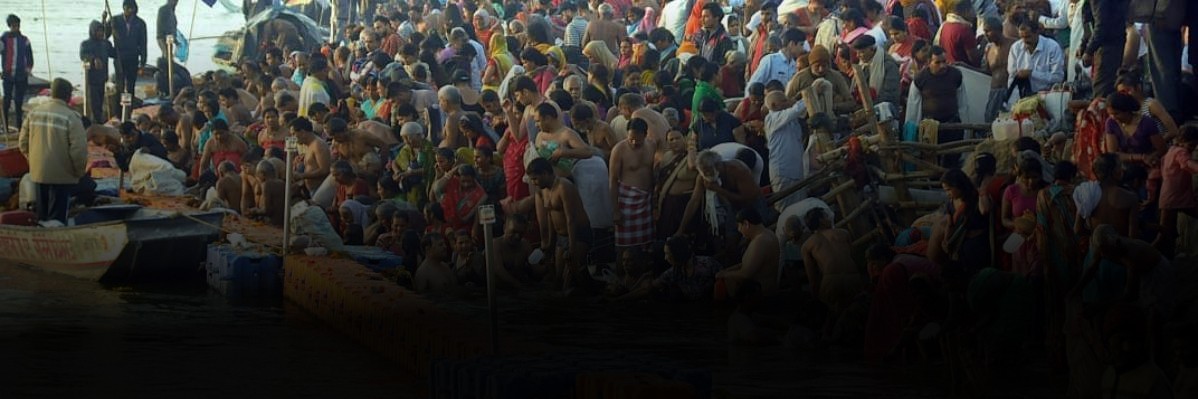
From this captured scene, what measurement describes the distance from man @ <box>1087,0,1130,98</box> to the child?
6.10 ft

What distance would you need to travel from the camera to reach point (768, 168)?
18578 millimetres

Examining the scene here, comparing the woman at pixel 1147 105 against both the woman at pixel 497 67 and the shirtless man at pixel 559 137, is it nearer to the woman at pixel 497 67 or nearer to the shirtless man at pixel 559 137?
the shirtless man at pixel 559 137

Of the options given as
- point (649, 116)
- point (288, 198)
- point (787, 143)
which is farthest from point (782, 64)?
point (288, 198)

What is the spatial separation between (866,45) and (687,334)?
410 centimetres

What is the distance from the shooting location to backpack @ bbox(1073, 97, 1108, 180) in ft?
49.2

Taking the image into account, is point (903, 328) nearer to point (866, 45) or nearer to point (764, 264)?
point (764, 264)

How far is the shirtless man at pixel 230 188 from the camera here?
23078mm

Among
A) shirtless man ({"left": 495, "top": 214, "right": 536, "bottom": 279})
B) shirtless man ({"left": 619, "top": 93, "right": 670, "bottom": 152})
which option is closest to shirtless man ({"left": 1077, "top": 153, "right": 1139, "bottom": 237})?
shirtless man ({"left": 619, "top": 93, "right": 670, "bottom": 152})

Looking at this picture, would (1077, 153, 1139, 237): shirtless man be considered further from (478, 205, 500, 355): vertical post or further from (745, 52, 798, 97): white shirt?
(745, 52, 798, 97): white shirt

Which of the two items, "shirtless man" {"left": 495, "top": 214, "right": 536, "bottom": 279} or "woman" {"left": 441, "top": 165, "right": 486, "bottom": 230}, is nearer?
"shirtless man" {"left": 495, "top": 214, "right": 536, "bottom": 279}

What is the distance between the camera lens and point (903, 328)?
14.2 meters

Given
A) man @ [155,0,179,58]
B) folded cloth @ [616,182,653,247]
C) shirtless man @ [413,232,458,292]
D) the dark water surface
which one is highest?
man @ [155,0,179,58]

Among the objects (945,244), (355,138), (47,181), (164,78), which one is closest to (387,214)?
(355,138)

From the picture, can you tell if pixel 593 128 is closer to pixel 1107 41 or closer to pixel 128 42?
pixel 1107 41
